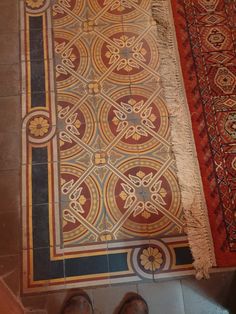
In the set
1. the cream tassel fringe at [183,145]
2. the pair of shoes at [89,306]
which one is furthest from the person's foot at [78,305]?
the cream tassel fringe at [183,145]

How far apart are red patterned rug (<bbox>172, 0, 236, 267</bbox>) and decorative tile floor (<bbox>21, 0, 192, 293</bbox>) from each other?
0.34ft

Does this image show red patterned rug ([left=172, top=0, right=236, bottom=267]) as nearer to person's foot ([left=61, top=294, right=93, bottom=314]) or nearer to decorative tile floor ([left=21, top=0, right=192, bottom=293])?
decorative tile floor ([left=21, top=0, right=192, bottom=293])

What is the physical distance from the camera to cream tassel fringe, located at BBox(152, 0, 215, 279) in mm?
1079

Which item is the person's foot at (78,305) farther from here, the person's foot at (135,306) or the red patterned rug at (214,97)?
the red patterned rug at (214,97)

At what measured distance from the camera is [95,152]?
1191 millimetres

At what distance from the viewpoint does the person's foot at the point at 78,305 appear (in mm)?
998

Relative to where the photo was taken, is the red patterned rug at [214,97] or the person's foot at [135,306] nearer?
the person's foot at [135,306]

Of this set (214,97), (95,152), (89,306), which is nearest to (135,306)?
(89,306)

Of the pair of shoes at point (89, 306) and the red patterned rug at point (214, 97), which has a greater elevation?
the red patterned rug at point (214, 97)

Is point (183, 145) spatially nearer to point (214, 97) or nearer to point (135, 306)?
point (214, 97)

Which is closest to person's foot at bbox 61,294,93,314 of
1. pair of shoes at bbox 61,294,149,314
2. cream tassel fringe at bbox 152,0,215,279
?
pair of shoes at bbox 61,294,149,314

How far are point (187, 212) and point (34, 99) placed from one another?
0.65 metres

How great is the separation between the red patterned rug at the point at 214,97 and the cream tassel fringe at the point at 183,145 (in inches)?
0.8

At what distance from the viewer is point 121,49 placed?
133 centimetres
